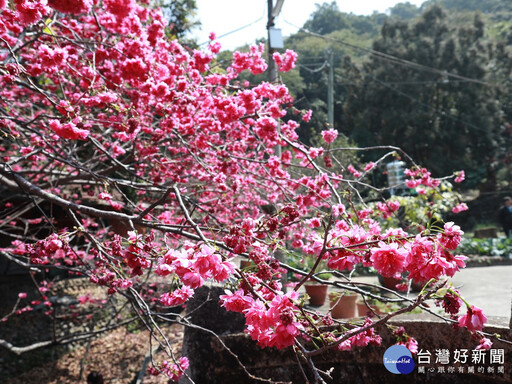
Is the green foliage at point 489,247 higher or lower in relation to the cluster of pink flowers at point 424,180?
lower

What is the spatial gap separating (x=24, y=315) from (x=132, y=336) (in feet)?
6.72

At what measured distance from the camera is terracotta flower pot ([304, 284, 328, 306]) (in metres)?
6.11

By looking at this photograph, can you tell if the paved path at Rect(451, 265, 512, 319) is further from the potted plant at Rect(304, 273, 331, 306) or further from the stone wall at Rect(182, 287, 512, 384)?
the stone wall at Rect(182, 287, 512, 384)

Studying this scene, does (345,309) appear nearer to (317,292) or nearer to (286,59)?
(317,292)

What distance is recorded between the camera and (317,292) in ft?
20.4

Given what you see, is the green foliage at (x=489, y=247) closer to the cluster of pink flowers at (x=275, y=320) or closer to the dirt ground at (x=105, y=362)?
the dirt ground at (x=105, y=362)

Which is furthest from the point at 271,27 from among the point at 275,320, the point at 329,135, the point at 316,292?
the point at 275,320

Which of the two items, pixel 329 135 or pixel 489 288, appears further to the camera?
pixel 489 288

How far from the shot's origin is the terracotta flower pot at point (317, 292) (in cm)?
Result: 611

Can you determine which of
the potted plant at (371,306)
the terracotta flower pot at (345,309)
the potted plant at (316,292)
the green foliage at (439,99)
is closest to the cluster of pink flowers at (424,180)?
the potted plant at (371,306)

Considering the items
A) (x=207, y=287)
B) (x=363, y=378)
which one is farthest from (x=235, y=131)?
(x=363, y=378)

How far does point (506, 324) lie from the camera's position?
6.86ft

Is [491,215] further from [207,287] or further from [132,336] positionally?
[207,287]

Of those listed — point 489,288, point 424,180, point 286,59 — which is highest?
point 286,59
